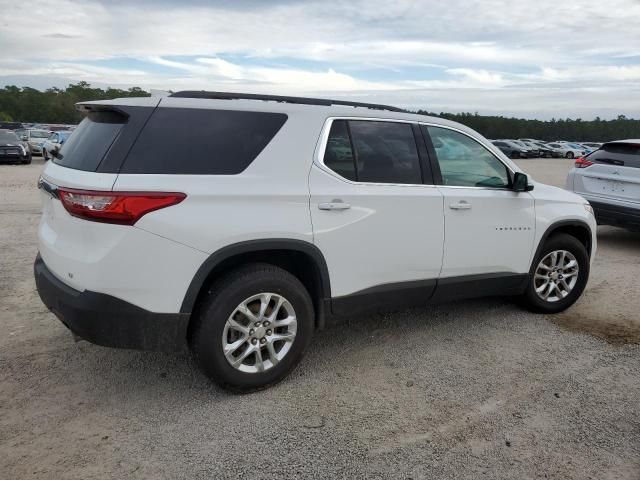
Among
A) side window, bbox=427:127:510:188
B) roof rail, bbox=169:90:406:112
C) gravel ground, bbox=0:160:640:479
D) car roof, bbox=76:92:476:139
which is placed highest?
roof rail, bbox=169:90:406:112

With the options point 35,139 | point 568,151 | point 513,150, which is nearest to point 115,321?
point 35,139

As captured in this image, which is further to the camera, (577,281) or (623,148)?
(623,148)

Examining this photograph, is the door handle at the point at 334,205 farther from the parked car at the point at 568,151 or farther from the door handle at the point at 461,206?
the parked car at the point at 568,151

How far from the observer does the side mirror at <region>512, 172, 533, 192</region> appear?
14.5ft

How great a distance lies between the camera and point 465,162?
4.37 m

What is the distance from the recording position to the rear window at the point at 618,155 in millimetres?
7657

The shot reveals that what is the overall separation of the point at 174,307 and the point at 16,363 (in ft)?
5.02

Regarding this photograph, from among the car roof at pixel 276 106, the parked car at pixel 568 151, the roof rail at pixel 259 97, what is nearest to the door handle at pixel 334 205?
the car roof at pixel 276 106

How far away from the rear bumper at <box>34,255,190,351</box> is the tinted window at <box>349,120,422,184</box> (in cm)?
157

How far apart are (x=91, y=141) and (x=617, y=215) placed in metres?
7.06

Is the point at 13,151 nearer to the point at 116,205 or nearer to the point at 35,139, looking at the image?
the point at 35,139

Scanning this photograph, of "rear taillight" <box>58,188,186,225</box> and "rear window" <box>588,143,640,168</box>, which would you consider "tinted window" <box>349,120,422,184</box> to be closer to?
"rear taillight" <box>58,188,186,225</box>

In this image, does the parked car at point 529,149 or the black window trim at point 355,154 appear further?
the parked car at point 529,149

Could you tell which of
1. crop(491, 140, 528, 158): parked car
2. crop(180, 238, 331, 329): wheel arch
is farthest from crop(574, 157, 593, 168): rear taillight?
crop(491, 140, 528, 158): parked car
